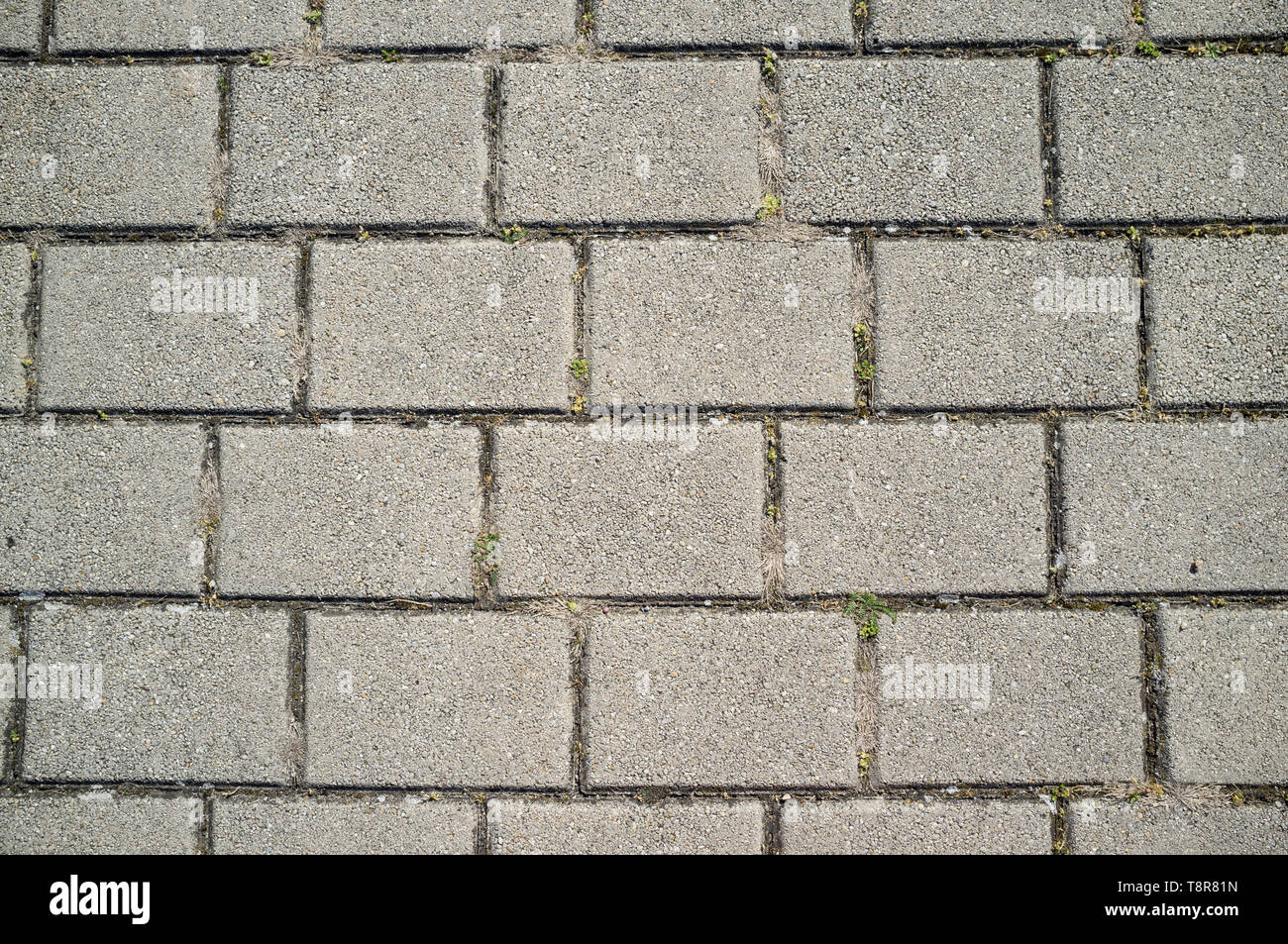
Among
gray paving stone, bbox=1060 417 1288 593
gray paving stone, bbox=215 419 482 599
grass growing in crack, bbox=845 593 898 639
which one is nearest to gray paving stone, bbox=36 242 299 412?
gray paving stone, bbox=215 419 482 599

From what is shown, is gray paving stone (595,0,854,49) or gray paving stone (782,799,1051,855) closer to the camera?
gray paving stone (782,799,1051,855)

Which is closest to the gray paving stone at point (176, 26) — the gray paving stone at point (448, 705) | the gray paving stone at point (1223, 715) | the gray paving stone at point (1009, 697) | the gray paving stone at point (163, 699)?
the gray paving stone at point (163, 699)

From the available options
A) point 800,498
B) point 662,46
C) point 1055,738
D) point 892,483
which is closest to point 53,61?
point 662,46

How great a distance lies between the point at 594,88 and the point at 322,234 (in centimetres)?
90

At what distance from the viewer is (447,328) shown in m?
2.34

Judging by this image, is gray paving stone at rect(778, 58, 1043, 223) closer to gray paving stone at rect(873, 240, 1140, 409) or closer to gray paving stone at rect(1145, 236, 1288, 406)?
gray paving stone at rect(873, 240, 1140, 409)

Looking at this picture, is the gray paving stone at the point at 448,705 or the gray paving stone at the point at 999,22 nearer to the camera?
the gray paving stone at the point at 448,705

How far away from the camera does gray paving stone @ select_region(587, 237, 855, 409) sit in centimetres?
232

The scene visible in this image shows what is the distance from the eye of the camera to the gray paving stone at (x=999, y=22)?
2.38 meters

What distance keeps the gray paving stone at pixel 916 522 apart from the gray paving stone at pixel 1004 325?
19cm

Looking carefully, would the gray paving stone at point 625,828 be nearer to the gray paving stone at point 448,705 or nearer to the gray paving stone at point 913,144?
the gray paving stone at point 448,705

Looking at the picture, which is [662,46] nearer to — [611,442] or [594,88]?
[594,88]

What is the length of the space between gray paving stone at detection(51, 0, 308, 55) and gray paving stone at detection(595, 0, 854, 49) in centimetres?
95

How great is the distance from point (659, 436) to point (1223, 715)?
5.79 feet
